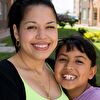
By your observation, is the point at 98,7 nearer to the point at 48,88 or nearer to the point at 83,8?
the point at 83,8

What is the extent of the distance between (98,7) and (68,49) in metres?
52.5

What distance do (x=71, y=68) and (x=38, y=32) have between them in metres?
0.49

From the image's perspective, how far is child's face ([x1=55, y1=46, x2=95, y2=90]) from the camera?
320cm

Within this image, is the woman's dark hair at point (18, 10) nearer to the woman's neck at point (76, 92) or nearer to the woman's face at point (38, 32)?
the woman's face at point (38, 32)

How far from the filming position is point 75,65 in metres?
3.23

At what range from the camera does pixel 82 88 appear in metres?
3.33

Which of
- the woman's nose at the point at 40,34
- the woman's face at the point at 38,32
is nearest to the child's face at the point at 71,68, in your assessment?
the woman's face at the point at 38,32

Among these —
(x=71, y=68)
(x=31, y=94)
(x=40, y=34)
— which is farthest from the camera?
(x=71, y=68)

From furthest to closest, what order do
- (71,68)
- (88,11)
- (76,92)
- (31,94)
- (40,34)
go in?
(88,11), (76,92), (71,68), (40,34), (31,94)

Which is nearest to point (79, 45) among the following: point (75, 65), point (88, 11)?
point (75, 65)

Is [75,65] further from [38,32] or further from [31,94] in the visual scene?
[31,94]

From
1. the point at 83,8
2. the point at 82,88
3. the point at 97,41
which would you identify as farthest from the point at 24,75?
the point at 83,8

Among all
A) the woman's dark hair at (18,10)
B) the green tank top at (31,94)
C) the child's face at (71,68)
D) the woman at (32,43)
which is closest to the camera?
the green tank top at (31,94)

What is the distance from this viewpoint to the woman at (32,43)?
9.34 ft
